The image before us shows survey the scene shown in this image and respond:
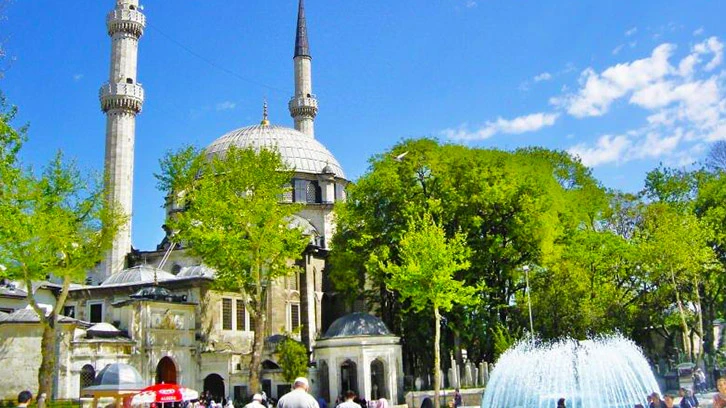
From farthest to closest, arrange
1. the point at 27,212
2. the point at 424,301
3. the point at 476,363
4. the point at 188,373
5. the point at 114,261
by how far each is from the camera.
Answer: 1. the point at 114,261
2. the point at 476,363
3. the point at 188,373
4. the point at 424,301
5. the point at 27,212

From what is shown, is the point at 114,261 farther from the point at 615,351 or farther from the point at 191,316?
the point at 615,351

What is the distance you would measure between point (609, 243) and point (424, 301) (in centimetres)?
1208

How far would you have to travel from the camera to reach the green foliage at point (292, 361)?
33.1 metres

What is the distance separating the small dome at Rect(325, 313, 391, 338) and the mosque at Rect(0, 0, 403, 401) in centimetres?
6

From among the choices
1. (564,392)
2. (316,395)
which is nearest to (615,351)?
(564,392)

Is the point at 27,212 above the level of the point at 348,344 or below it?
above

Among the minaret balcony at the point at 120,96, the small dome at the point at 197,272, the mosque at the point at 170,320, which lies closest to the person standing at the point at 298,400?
the mosque at the point at 170,320

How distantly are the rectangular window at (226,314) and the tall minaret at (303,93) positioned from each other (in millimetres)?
23412

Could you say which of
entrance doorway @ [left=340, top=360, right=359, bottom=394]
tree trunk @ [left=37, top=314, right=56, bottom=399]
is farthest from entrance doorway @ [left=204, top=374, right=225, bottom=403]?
tree trunk @ [left=37, top=314, right=56, bottom=399]

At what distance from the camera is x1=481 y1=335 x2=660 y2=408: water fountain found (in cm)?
2119

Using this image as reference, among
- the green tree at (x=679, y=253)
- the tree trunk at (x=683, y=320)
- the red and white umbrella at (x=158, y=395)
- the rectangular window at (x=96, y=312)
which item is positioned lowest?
the red and white umbrella at (x=158, y=395)

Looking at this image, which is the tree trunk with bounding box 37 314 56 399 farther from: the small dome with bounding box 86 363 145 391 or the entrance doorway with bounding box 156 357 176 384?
the entrance doorway with bounding box 156 357 176 384

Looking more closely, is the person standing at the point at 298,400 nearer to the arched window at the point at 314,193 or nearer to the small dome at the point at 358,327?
the small dome at the point at 358,327

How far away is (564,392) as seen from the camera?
23.8 m
